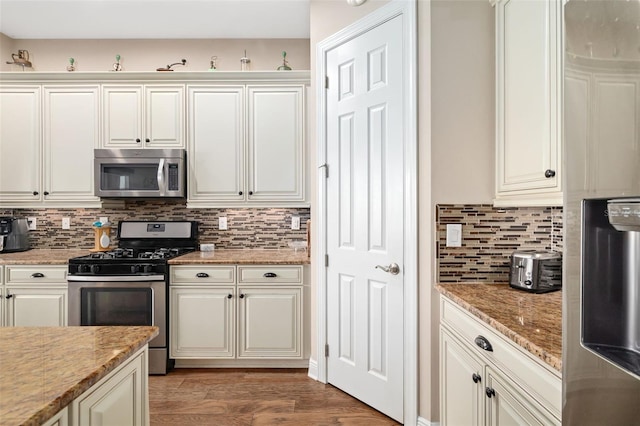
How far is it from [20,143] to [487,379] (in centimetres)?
401

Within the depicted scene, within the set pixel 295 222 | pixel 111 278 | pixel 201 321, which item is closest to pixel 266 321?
pixel 201 321

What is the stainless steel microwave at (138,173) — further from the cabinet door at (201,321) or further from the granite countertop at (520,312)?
the granite countertop at (520,312)

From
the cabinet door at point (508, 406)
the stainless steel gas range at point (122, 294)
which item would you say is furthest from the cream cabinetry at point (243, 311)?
the cabinet door at point (508, 406)

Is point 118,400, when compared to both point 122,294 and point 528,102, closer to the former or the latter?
point 528,102

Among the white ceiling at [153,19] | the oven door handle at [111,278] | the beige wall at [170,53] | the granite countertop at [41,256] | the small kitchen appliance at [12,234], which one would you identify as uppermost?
the white ceiling at [153,19]

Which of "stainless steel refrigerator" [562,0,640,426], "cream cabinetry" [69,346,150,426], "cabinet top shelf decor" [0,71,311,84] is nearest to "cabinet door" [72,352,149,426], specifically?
"cream cabinetry" [69,346,150,426]

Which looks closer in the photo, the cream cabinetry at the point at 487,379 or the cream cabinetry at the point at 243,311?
the cream cabinetry at the point at 487,379

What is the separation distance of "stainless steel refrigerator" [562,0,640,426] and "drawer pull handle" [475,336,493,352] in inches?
24.3

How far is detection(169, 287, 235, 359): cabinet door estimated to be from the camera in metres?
3.03

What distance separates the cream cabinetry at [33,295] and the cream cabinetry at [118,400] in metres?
2.32

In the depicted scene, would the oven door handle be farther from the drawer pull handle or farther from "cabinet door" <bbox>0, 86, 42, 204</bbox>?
the drawer pull handle

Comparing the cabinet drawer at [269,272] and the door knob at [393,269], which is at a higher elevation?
the door knob at [393,269]

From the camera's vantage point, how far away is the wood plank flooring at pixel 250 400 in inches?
92.4

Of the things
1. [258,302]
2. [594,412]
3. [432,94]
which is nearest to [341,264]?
[258,302]
